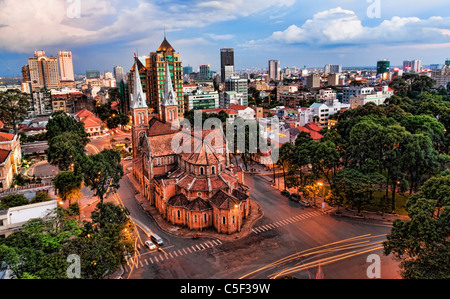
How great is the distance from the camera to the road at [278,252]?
31016 millimetres

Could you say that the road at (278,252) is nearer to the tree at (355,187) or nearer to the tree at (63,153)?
the tree at (355,187)

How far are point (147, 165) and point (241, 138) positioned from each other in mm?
22757

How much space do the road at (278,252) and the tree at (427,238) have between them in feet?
19.0

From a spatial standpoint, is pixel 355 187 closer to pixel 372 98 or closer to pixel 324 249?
pixel 324 249

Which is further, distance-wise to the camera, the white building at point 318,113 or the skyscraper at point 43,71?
the skyscraper at point 43,71

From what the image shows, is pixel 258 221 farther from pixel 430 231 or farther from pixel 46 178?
pixel 46 178

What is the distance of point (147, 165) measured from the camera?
1946 inches

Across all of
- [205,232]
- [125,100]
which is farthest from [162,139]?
[125,100]

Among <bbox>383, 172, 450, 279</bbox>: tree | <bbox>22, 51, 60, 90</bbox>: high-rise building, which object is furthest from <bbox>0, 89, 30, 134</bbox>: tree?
<bbox>22, 51, 60, 90</bbox>: high-rise building

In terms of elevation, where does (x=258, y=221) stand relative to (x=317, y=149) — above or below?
below

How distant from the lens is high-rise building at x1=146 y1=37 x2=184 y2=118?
308 ft

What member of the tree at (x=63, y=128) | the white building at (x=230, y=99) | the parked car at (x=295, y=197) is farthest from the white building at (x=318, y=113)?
the tree at (x=63, y=128)

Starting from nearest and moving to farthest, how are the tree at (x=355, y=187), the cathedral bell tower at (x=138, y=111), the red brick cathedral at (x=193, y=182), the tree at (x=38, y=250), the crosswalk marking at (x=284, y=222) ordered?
the tree at (x=38, y=250), the red brick cathedral at (x=193, y=182), the crosswalk marking at (x=284, y=222), the tree at (x=355, y=187), the cathedral bell tower at (x=138, y=111)

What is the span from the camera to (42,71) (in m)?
179
